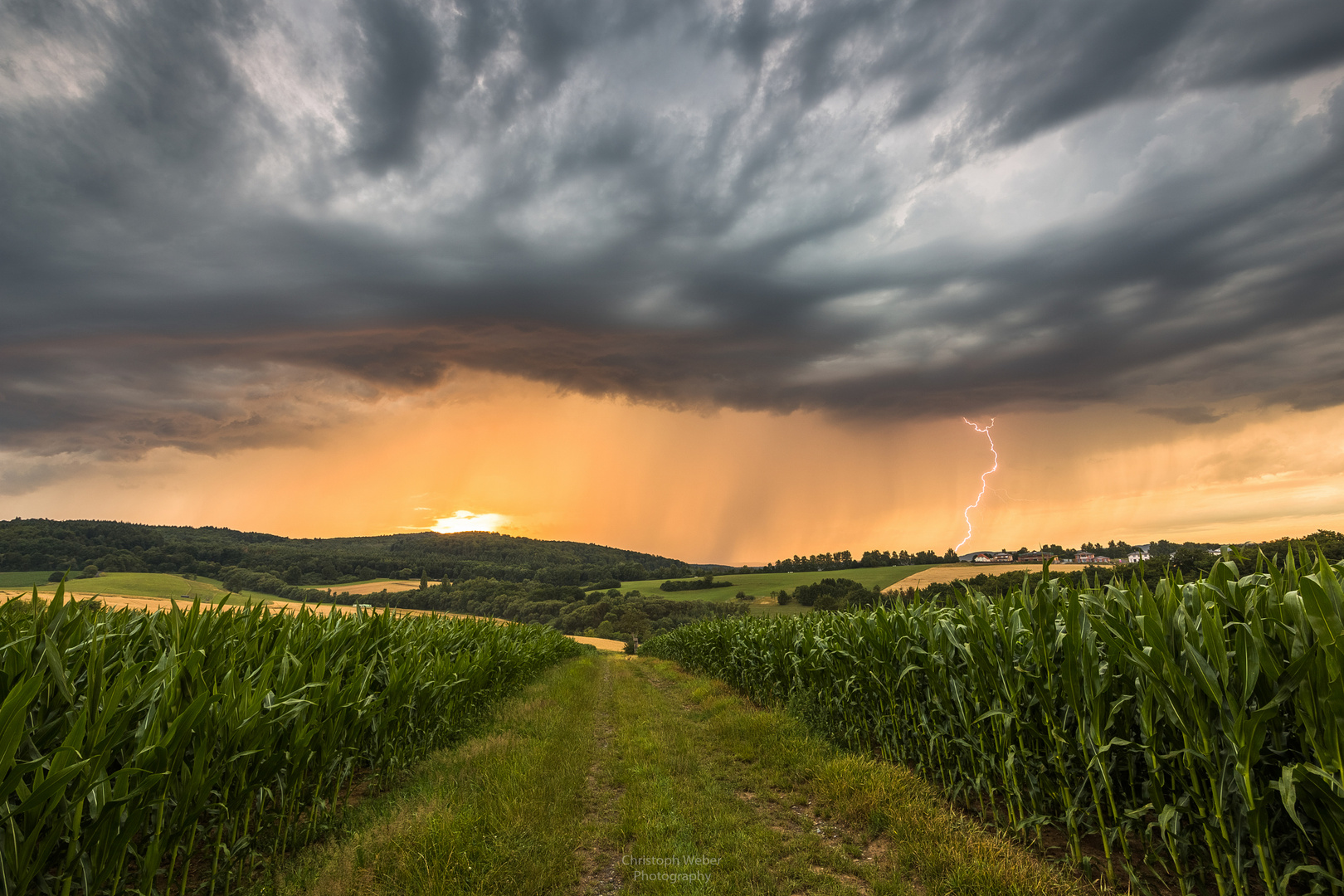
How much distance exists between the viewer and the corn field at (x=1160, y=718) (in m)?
3.32

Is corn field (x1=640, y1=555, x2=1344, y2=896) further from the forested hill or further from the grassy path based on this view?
the forested hill

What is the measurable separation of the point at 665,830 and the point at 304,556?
103 meters

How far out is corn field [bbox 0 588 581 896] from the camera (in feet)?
9.55

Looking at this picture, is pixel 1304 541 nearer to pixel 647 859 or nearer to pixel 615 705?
pixel 647 859

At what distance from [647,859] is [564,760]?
3.42 meters

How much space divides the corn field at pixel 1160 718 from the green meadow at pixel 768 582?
48.7 meters

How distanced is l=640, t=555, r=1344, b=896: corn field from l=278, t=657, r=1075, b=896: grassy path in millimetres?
802

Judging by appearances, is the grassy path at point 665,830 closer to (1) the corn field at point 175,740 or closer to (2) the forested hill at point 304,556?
(1) the corn field at point 175,740

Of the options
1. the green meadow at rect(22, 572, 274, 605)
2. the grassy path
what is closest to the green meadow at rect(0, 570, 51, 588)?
the green meadow at rect(22, 572, 274, 605)

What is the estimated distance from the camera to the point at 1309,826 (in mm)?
3584

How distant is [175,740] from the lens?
3568 millimetres

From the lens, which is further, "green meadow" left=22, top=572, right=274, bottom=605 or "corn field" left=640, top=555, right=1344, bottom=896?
"green meadow" left=22, top=572, right=274, bottom=605

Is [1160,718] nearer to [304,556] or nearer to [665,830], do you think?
[665,830]

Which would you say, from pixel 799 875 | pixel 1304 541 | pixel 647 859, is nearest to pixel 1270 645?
pixel 1304 541
